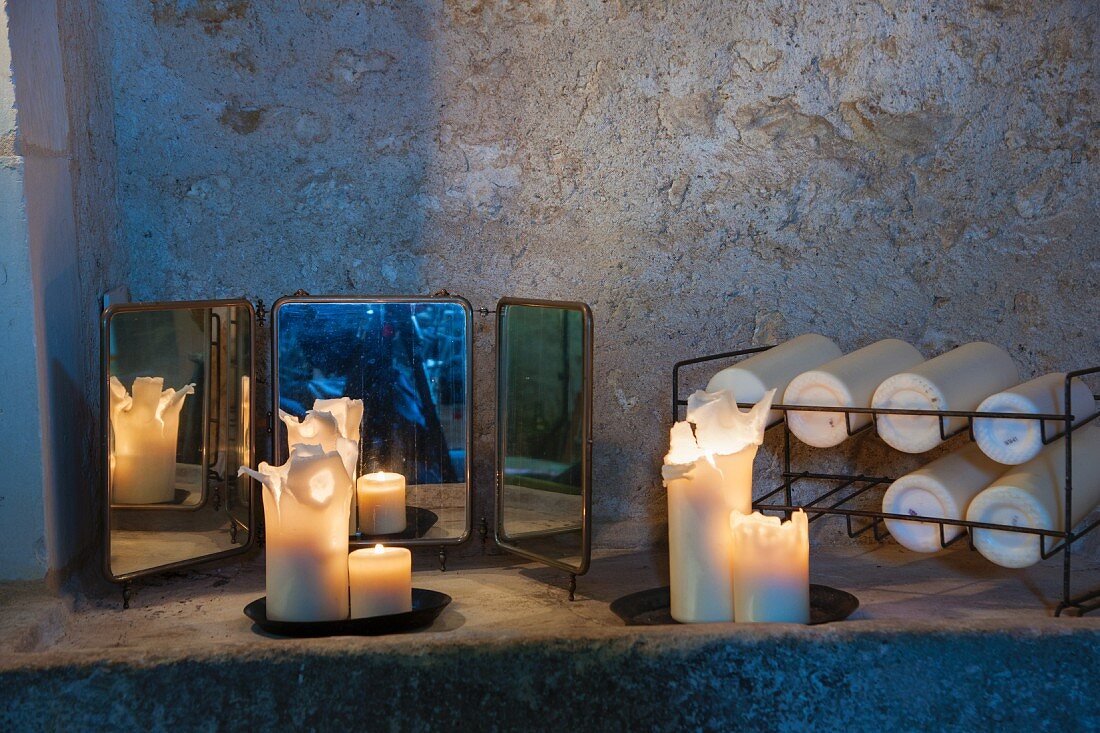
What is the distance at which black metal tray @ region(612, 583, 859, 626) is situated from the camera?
4.49ft

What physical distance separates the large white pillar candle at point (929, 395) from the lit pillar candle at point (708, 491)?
0.61ft

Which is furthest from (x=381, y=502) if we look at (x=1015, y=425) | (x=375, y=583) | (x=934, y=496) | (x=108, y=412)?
(x=1015, y=425)

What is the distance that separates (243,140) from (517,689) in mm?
1127

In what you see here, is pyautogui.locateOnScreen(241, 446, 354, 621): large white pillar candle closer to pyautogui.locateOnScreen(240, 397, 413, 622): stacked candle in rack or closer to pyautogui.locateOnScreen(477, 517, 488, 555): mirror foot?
pyautogui.locateOnScreen(240, 397, 413, 622): stacked candle in rack

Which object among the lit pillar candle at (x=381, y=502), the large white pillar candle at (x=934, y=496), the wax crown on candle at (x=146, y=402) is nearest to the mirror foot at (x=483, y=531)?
the lit pillar candle at (x=381, y=502)

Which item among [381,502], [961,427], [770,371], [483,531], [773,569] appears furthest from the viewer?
[483,531]

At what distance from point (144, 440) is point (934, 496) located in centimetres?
110

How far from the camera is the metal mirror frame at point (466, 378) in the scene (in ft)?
5.29

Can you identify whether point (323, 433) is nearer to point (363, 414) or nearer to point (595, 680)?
point (363, 414)

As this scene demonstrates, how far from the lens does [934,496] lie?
55.6 inches

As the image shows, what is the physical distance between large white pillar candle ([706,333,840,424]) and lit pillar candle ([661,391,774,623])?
14 centimetres

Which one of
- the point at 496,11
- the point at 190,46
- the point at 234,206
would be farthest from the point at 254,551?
the point at 496,11

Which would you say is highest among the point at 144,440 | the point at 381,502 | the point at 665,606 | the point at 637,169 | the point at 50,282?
the point at 637,169

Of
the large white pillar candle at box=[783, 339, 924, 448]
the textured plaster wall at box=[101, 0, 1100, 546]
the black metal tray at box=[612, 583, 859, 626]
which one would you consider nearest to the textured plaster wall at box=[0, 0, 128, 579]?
the textured plaster wall at box=[101, 0, 1100, 546]
